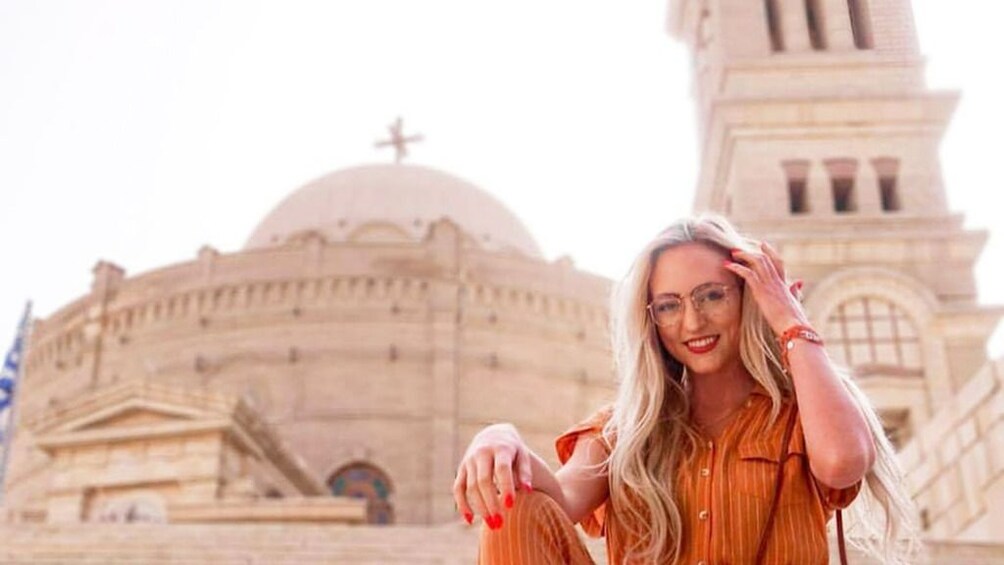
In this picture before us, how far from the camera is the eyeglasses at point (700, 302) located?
324 centimetres

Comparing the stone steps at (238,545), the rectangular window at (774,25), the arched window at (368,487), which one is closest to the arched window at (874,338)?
the rectangular window at (774,25)

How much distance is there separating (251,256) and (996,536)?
24124 mm

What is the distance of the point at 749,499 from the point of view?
3029 mm

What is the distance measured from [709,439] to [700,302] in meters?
0.35

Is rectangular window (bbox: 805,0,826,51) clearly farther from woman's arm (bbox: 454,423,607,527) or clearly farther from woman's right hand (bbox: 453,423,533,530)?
woman's right hand (bbox: 453,423,533,530)

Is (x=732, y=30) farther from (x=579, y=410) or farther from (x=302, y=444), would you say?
(x=302, y=444)

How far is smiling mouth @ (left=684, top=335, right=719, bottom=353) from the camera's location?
10.6 feet

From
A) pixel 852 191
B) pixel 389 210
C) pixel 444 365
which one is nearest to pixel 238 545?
pixel 852 191

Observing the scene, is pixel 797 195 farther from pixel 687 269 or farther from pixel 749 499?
pixel 749 499

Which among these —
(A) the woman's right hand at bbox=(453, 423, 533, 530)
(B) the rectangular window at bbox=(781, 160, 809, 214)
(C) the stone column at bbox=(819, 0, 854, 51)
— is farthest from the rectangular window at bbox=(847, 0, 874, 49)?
(A) the woman's right hand at bbox=(453, 423, 533, 530)

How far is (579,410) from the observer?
34094 millimetres

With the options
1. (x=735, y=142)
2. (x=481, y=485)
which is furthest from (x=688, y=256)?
(x=735, y=142)

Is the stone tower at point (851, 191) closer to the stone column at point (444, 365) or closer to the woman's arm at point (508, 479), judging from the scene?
the stone column at point (444, 365)

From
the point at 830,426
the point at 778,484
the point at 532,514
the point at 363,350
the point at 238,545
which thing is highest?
the point at 363,350
